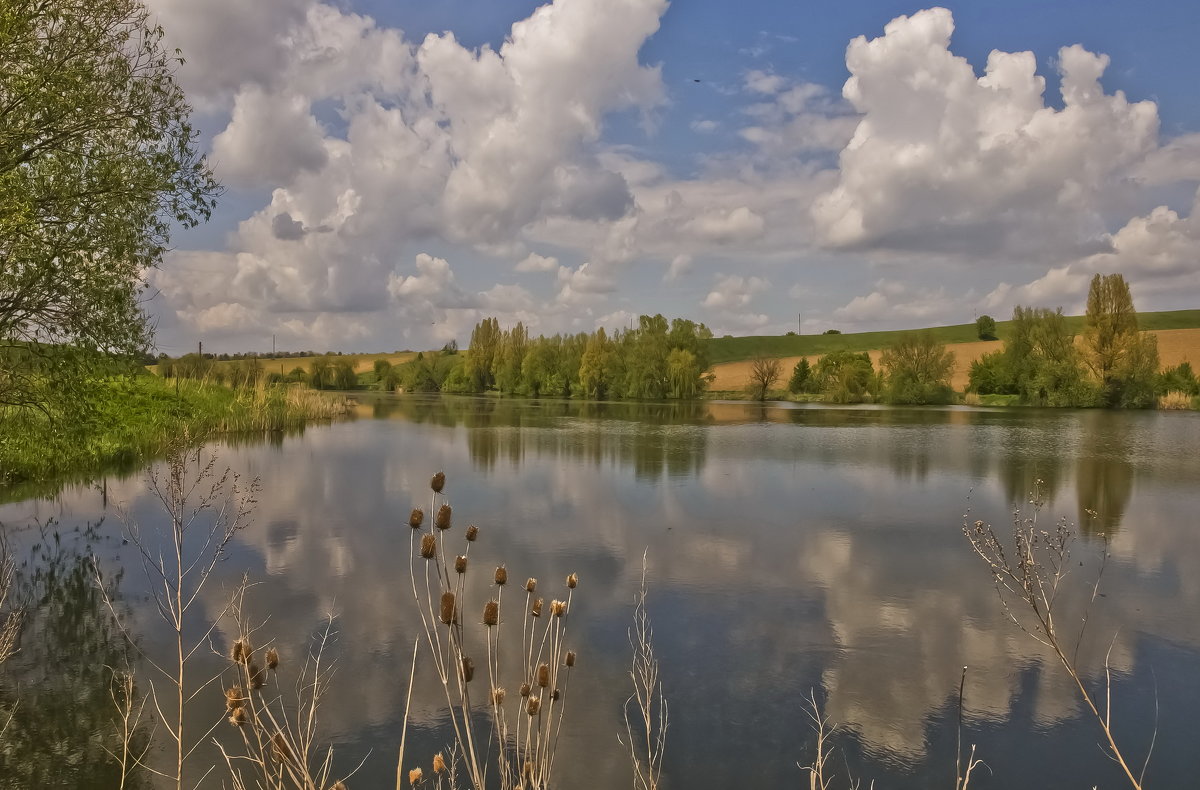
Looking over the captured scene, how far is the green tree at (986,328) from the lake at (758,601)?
7432 cm

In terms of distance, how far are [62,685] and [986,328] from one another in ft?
311

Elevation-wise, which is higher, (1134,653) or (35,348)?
(35,348)

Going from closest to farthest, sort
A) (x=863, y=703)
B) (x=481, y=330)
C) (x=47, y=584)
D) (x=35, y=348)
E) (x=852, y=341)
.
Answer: (x=863, y=703) < (x=47, y=584) < (x=35, y=348) < (x=481, y=330) < (x=852, y=341)

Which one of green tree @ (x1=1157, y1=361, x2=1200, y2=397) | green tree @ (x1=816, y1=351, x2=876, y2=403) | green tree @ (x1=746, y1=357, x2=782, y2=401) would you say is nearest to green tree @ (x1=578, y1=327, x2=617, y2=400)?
green tree @ (x1=746, y1=357, x2=782, y2=401)

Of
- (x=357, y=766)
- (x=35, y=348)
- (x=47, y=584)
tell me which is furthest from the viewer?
(x=35, y=348)

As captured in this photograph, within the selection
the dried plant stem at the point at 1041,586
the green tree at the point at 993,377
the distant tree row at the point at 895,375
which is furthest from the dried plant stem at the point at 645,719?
the green tree at the point at 993,377

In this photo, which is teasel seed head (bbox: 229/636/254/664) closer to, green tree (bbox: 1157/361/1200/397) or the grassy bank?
the grassy bank

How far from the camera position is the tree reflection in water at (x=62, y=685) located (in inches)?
186

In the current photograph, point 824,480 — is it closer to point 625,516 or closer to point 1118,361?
point 625,516

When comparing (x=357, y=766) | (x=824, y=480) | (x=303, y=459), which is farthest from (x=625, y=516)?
(x=303, y=459)

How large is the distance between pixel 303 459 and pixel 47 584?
12.0 meters

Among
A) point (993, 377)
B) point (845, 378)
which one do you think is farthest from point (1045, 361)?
point (845, 378)

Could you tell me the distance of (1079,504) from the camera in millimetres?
13969

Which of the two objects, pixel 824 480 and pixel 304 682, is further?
pixel 824 480
